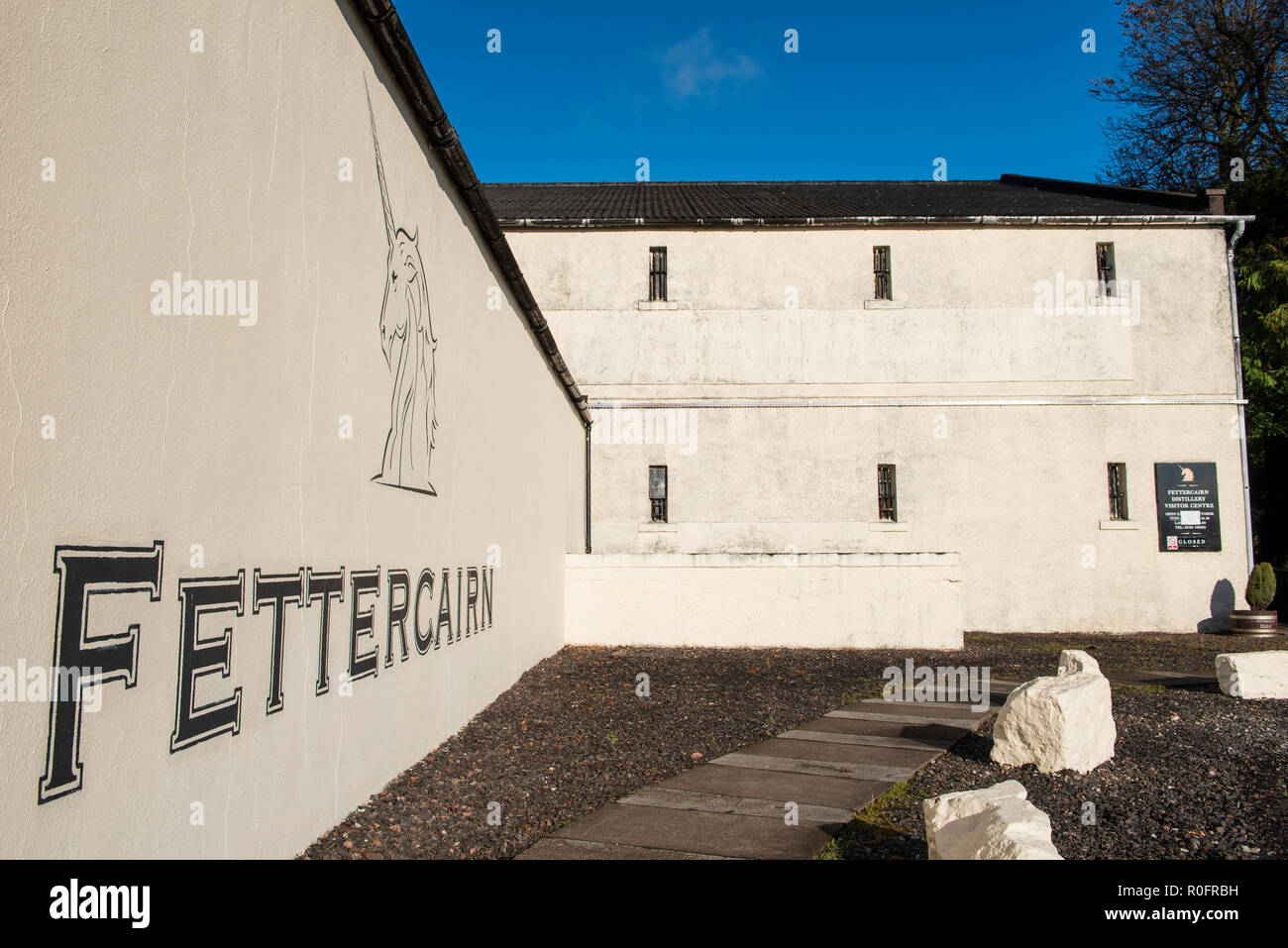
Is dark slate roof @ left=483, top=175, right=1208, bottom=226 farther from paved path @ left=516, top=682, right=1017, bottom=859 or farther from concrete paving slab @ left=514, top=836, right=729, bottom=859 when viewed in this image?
concrete paving slab @ left=514, top=836, right=729, bottom=859

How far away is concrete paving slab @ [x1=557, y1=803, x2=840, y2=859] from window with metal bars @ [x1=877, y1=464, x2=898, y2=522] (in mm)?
14098

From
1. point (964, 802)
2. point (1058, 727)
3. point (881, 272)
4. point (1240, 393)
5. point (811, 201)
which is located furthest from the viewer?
point (811, 201)

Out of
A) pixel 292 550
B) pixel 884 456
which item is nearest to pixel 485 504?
pixel 292 550

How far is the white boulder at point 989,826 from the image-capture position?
3.32 metres

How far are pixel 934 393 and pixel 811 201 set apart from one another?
615cm

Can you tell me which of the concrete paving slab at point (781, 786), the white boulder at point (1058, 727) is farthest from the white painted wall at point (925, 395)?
the concrete paving slab at point (781, 786)

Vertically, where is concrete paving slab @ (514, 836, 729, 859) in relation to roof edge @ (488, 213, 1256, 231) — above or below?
below

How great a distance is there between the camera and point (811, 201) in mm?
21422

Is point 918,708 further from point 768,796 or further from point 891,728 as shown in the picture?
point 768,796

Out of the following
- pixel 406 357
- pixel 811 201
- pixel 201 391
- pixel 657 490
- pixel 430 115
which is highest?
pixel 811 201

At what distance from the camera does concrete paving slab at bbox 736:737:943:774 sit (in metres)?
6.43

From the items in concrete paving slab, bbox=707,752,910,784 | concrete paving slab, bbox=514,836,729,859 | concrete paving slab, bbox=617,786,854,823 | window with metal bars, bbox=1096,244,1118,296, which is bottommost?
concrete paving slab, bbox=707,752,910,784

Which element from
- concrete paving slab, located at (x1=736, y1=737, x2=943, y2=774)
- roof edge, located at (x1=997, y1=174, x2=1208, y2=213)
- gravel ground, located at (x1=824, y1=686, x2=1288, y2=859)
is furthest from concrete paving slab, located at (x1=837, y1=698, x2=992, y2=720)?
roof edge, located at (x1=997, y1=174, x2=1208, y2=213)

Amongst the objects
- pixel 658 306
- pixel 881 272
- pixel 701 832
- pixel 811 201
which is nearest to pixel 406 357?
pixel 701 832
